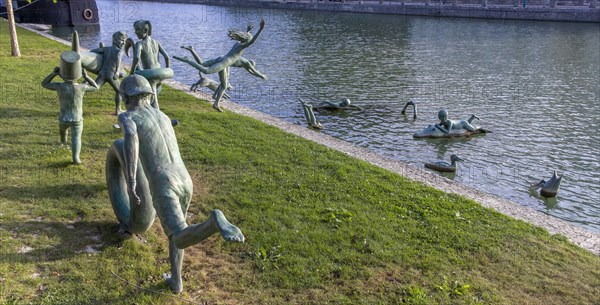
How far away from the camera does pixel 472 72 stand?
77.2 ft

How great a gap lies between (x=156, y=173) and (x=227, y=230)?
126 cm

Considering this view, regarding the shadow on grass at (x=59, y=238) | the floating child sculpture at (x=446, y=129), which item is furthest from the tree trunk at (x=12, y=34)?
the shadow on grass at (x=59, y=238)

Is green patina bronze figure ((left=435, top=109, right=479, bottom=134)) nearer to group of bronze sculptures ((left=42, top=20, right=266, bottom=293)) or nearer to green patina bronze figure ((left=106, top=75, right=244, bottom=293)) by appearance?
group of bronze sculptures ((left=42, top=20, right=266, bottom=293))

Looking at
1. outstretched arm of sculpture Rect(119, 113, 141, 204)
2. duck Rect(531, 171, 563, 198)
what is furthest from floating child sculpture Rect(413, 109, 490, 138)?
outstretched arm of sculpture Rect(119, 113, 141, 204)

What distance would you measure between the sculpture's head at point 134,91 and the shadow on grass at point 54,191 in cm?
274

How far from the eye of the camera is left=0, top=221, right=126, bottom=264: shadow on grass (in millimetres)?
6020

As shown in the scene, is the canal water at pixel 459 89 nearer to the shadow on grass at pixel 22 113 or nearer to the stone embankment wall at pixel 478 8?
the stone embankment wall at pixel 478 8

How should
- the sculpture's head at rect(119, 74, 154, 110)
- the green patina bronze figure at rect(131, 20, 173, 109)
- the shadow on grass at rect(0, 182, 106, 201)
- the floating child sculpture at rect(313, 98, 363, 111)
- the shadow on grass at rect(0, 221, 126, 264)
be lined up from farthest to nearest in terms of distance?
the floating child sculpture at rect(313, 98, 363, 111) < the green patina bronze figure at rect(131, 20, 173, 109) < the shadow on grass at rect(0, 182, 106, 201) < the shadow on grass at rect(0, 221, 126, 264) < the sculpture's head at rect(119, 74, 154, 110)

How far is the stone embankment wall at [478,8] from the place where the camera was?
45.3m

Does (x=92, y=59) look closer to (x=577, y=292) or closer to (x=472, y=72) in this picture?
(x=577, y=292)

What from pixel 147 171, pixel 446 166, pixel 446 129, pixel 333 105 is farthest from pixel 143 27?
pixel 446 129

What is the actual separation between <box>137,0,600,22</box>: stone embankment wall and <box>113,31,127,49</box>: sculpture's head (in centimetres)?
4474

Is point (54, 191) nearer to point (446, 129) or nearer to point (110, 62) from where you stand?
point (110, 62)

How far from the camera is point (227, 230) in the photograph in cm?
445
